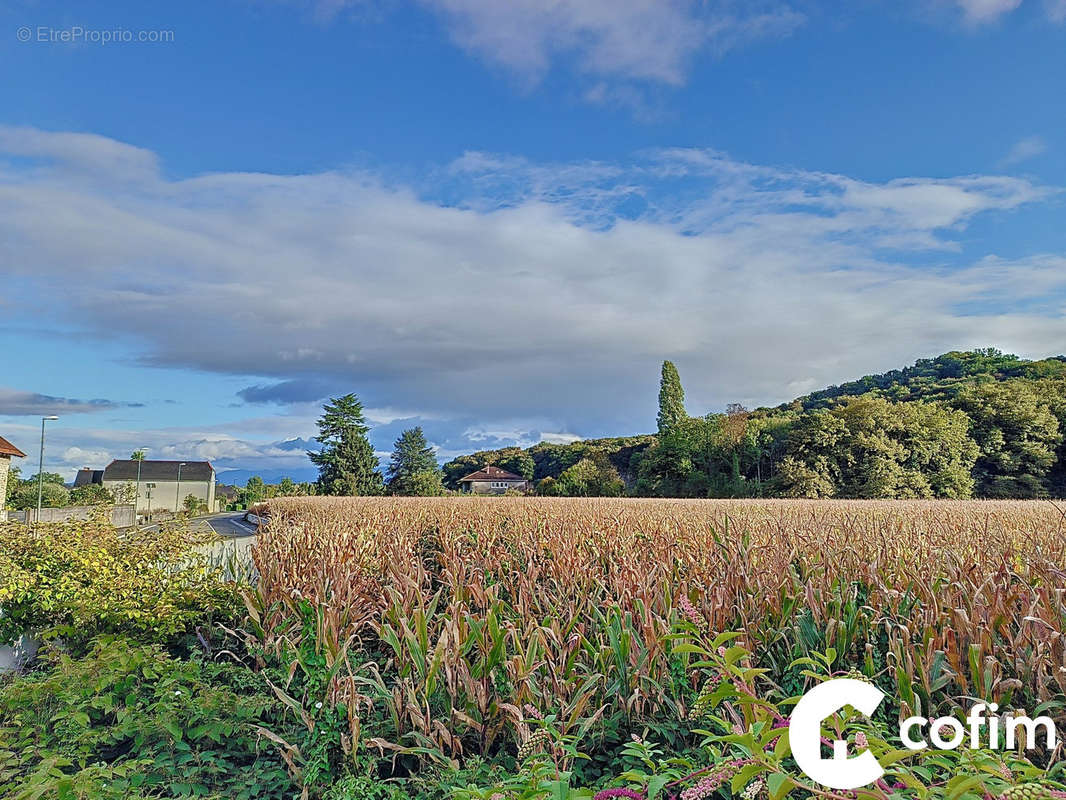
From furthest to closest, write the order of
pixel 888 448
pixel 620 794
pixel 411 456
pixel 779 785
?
pixel 411 456 → pixel 888 448 → pixel 620 794 → pixel 779 785

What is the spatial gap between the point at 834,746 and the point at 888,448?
3306cm

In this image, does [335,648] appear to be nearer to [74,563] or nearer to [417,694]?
[417,694]

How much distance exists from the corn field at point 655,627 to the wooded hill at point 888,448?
2786 centimetres

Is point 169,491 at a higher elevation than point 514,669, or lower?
higher

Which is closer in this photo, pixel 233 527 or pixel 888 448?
pixel 233 527

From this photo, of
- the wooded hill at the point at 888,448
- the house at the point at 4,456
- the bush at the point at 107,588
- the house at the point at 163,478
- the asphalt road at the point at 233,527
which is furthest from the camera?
the house at the point at 163,478

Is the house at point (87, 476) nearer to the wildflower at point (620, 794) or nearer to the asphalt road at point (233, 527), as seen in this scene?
the asphalt road at point (233, 527)

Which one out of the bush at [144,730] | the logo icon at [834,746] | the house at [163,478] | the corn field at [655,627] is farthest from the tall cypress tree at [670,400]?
the house at [163,478]

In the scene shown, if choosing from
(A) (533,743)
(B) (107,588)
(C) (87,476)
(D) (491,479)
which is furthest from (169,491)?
(A) (533,743)

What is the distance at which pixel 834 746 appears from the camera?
3.68ft

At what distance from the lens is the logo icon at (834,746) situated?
100cm

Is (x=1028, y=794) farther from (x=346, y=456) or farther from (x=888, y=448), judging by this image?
(x=346, y=456)

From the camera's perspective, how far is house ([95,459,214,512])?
76.6 metres

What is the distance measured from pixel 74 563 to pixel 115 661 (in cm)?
216
